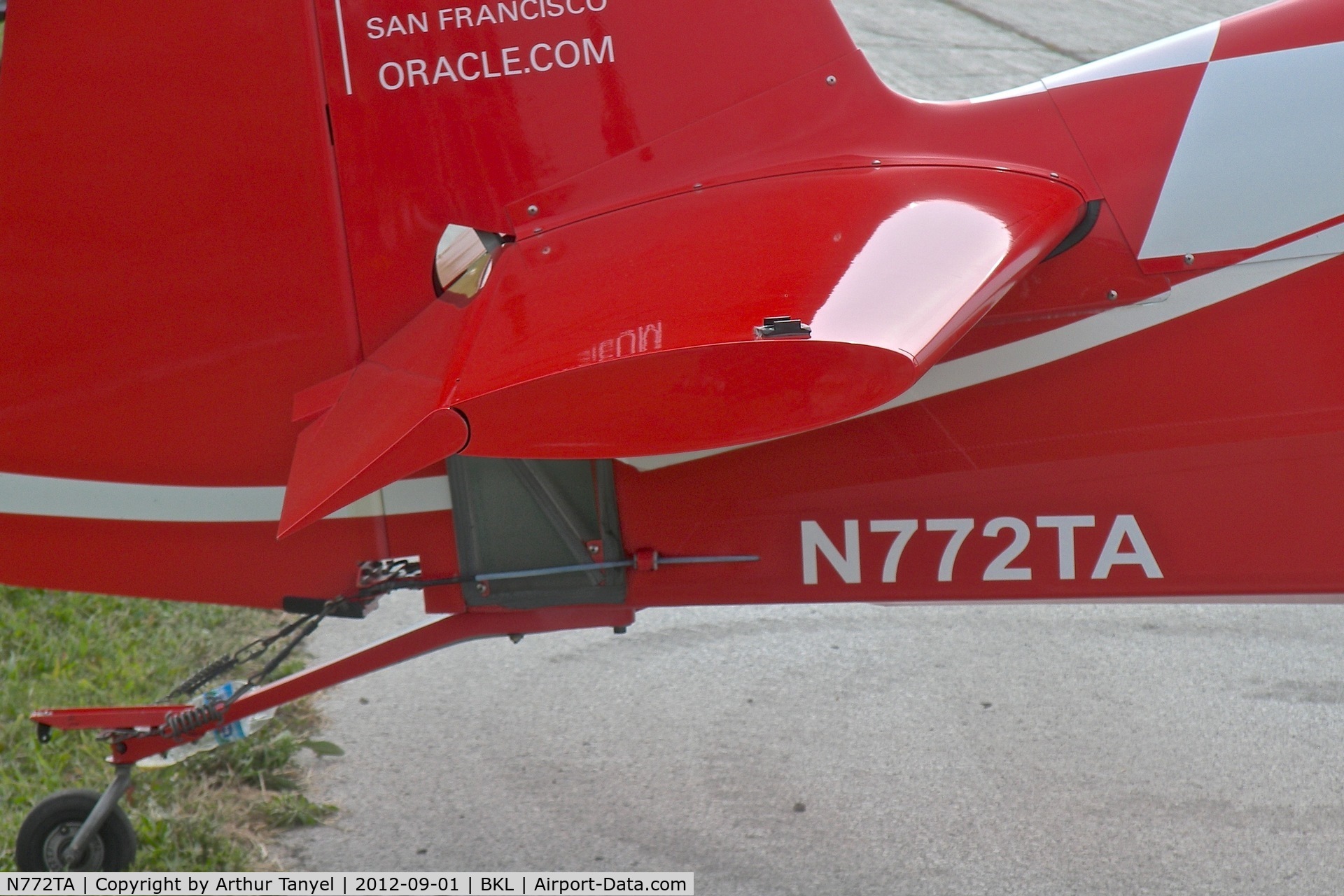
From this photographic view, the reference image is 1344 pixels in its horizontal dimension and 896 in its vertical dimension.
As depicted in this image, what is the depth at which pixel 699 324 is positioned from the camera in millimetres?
1441

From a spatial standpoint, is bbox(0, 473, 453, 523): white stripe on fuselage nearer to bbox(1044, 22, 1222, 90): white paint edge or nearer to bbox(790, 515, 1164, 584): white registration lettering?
bbox(790, 515, 1164, 584): white registration lettering

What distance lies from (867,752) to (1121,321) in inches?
64.5

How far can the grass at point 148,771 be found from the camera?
2896mm

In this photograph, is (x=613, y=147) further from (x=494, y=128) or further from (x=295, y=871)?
(x=295, y=871)

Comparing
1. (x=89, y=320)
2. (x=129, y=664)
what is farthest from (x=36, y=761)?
(x=89, y=320)

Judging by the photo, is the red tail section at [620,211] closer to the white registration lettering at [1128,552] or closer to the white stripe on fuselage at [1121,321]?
the white stripe on fuselage at [1121,321]

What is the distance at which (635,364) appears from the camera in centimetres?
136

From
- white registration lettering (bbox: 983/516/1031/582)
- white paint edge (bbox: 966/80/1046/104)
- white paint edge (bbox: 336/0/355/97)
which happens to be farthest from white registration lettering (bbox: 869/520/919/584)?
white paint edge (bbox: 336/0/355/97)

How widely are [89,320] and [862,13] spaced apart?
302 inches

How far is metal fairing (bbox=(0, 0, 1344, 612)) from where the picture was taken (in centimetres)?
192

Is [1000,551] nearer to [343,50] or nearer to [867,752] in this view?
[867,752]
